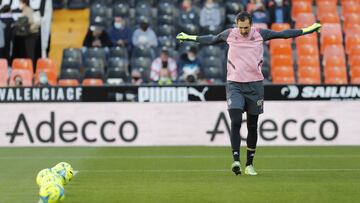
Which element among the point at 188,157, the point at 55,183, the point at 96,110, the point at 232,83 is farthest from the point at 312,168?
the point at 96,110

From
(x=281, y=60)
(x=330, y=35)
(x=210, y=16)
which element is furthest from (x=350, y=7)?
(x=210, y=16)

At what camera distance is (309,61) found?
75.5ft

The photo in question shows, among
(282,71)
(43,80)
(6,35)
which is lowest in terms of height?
(282,71)

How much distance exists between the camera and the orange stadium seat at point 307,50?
A: 2336 centimetres

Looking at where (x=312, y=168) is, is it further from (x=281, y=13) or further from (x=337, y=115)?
(x=281, y=13)

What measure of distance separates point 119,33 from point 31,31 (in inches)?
84.5

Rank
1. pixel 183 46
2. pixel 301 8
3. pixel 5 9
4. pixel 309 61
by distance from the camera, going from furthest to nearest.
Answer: pixel 301 8 < pixel 5 9 < pixel 183 46 < pixel 309 61

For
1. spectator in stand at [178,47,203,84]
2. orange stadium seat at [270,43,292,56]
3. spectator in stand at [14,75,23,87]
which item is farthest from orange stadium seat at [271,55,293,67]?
spectator in stand at [14,75,23,87]

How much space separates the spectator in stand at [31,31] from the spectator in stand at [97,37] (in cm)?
122

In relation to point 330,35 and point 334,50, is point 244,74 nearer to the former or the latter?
point 334,50

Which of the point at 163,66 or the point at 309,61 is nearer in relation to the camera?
the point at 163,66

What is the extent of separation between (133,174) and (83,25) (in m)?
13.0

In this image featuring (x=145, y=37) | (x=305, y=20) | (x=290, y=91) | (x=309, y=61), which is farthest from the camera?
(x=305, y=20)

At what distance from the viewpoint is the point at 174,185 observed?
35.0ft
